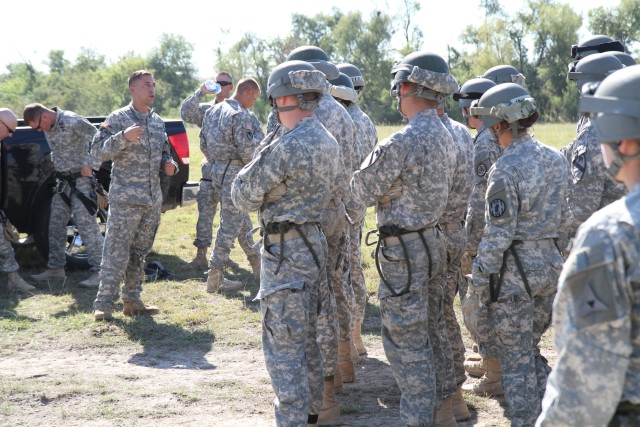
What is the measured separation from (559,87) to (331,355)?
54.1 m

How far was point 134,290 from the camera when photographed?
827cm

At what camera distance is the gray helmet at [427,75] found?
4949mm

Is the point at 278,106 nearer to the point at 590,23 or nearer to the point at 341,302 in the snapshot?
the point at 341,302

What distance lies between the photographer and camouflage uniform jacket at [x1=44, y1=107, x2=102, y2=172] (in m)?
9.20

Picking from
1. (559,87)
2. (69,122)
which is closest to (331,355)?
(69,122)

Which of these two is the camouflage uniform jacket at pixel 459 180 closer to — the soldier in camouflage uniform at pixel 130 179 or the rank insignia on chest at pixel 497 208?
the rank insignia on chest at pixel 497 208

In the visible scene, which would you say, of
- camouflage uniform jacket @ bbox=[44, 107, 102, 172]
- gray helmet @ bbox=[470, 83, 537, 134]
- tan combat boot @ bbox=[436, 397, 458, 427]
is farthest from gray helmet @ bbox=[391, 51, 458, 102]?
camouflage uniform jacket @ bbox=[44, 107, 102, 172]

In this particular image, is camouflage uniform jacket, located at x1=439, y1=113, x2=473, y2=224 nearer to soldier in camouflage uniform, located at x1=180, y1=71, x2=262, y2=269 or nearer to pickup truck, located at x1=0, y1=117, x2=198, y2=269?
soldier in camouflage uniform, located at x1=180, y1=71, x2=262, y2=269

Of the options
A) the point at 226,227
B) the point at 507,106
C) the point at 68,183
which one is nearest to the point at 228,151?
the point at 226,227

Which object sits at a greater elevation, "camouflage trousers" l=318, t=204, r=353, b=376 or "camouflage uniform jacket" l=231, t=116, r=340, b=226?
"camouflage uniform jacket" l=231, t=116, r=340, b=226

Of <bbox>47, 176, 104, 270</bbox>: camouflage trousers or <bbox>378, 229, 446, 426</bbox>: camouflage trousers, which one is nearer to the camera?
<bbox>378, 229, 446, 426</bbox>: camouflage trousers

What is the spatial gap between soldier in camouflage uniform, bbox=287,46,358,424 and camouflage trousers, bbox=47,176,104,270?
4072 mm

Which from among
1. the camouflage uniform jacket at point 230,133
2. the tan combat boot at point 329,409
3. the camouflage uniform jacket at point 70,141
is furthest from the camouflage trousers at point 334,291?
the camouflage uniform jacket at point 70,141

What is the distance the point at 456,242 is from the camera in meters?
5.58
